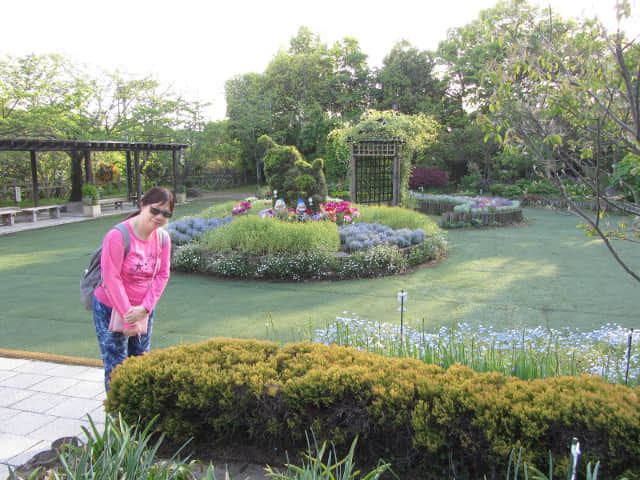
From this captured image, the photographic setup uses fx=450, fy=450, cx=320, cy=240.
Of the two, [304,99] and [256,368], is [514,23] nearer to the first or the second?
[256,368]

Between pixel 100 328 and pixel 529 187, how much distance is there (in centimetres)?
2026

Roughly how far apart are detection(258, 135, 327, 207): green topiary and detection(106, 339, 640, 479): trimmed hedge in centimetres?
762

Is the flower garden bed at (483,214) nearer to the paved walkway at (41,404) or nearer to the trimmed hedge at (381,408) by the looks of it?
the paved walkway at (41,404)

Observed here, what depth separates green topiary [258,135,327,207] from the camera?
10273 millimetres

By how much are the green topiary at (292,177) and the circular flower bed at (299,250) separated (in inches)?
58.7

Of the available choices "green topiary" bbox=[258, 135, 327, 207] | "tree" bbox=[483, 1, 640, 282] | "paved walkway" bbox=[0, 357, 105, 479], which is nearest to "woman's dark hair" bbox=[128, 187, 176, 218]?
"paved walkway" bbox=[0, 357, 105, 479]

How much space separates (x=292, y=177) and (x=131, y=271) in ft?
25.5

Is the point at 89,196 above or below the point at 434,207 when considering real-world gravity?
above

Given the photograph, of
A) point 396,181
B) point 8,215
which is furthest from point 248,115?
point 396,181

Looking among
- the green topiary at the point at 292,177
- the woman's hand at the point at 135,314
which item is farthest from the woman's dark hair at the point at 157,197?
the green topiary at the point at 292,177

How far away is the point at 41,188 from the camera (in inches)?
796

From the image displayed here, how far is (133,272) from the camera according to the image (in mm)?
2809

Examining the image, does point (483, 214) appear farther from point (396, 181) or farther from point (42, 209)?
point (42, 209)

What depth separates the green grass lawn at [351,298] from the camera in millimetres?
5055
